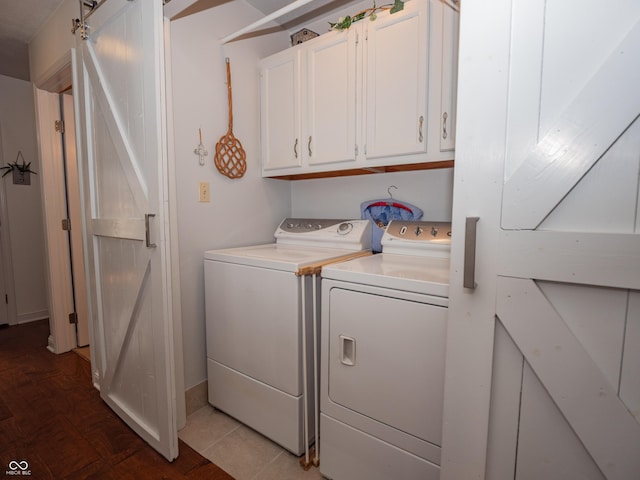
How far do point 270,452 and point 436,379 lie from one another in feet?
3.26

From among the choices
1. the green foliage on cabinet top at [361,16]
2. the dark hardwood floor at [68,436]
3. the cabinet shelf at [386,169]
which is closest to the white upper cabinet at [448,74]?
the cabinet shelf at [386,169]

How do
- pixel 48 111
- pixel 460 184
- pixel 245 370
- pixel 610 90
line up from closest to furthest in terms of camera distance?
pixel 610 90
pixel 460 184
pixel 245 370
pixel 48 111

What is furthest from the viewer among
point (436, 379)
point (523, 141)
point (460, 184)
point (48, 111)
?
point (48, 111)

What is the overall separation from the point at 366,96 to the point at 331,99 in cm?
23

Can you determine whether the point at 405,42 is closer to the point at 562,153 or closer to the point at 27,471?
the point at 562,153

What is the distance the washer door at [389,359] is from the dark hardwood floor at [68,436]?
30.3 inches

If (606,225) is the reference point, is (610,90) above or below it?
above

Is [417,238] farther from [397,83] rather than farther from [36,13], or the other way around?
[36,13]

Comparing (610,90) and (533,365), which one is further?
(533,365)

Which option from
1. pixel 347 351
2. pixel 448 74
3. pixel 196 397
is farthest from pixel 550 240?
pixel 196 397

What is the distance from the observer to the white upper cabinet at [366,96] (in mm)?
1453

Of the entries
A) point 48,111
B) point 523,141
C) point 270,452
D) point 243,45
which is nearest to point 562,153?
point 523,141

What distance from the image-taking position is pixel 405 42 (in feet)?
5.00

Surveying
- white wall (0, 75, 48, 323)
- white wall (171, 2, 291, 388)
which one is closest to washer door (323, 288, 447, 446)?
white wall (171, 2, 291, 388)
